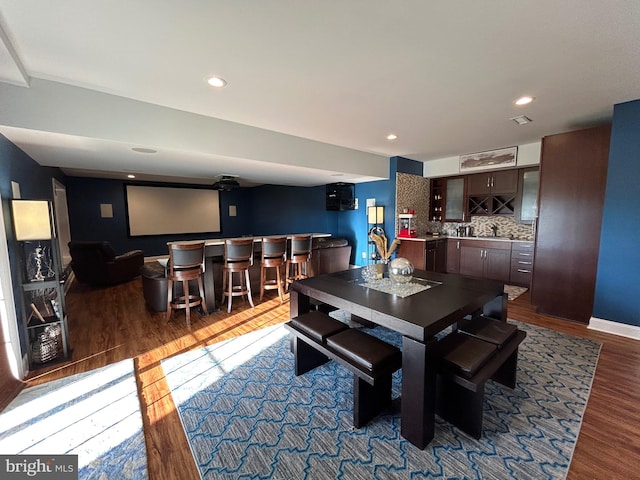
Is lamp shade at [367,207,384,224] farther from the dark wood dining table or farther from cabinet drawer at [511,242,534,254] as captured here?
the dark wood dining table

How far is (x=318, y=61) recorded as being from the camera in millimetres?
1968

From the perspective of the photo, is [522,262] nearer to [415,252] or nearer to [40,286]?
[415,252]

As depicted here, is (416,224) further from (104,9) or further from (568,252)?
(104,9)

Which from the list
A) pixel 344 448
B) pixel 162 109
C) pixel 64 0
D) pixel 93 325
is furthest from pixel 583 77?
pixel 93 325

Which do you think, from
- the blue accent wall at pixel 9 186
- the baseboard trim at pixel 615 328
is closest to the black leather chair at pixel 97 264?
the blue accent wall at pixel 9 186

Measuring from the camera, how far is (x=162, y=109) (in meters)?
2.73

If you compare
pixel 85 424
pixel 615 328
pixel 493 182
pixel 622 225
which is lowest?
pixel 85 424

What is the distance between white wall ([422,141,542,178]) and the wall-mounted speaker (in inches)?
65.1

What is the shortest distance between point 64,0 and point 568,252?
5.01m

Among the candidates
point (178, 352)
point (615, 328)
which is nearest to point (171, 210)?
point (178, 352)

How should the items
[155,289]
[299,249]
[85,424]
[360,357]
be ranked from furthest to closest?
1. [299,249]
2. [155,289]
3. [85,424]
4. [360,357]

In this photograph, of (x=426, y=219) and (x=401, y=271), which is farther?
(x=426, y=219)

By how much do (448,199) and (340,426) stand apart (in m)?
5.37

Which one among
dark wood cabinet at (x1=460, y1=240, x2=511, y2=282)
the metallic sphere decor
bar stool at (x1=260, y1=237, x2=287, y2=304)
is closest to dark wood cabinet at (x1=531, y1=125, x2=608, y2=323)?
dark wood cabinet at (x1=460, y1=240, x2=511, y2=282)
